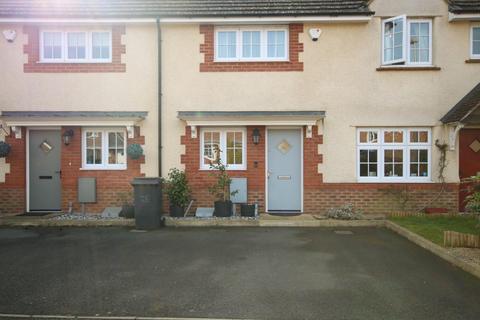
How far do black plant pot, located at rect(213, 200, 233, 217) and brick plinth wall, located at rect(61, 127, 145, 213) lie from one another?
246 centimetres

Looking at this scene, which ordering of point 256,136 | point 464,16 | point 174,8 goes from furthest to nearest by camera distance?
point 174,8
point 256,136
point 464,16

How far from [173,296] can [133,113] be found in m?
6.88

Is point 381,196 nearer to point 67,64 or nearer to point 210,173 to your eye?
point 210,173

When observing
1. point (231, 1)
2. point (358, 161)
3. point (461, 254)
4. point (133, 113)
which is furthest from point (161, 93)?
point (461, 254)

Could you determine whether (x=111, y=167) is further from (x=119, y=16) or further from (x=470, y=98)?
(x=470, y=98)

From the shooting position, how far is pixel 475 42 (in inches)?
423

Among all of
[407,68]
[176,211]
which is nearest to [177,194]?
[176,211]

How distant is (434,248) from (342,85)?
17.3 feet

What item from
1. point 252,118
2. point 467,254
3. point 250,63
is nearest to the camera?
point 467,254

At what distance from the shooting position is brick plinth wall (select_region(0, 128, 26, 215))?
1091 cm

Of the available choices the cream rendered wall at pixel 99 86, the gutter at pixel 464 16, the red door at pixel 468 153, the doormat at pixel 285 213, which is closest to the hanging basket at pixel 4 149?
the cream rendered wall at pixel 99 86

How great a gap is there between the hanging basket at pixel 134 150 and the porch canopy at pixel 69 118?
51 centimetres

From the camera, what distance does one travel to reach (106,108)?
36.0ft

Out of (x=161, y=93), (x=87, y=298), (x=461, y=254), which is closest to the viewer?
(x=87, y=298)
